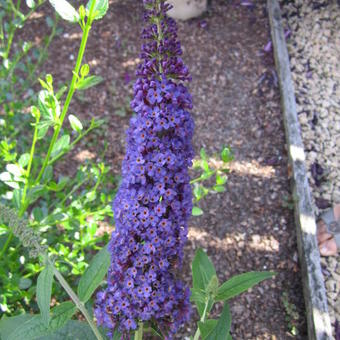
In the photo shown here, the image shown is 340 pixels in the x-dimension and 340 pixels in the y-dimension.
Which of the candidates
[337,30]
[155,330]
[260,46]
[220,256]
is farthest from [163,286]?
[337,30]

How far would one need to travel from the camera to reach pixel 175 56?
5.11 ft

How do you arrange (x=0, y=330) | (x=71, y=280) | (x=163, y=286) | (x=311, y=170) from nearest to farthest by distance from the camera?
(x=163, y=286)
(x=0, y=330)
(x=71, y=280)
(x=311, y=170)

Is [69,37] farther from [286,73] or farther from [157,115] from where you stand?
[157,115]

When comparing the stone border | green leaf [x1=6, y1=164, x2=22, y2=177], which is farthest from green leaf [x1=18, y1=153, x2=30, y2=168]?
the stone border

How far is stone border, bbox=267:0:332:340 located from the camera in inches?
105

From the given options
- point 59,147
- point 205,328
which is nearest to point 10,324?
point 59,147

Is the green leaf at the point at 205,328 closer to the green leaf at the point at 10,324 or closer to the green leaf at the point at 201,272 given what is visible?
the green leaf at the point at 201,272

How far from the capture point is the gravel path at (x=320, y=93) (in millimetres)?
3287

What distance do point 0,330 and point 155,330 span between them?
2.29 ft

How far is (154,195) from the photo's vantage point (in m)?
1.50

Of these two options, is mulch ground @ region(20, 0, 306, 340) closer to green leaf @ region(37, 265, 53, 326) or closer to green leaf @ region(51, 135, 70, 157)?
green leaf @ region(51, 135, 70, 157)

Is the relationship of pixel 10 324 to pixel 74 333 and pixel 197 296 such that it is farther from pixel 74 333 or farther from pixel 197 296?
pixel 197 296

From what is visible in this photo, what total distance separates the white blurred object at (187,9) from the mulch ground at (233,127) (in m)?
0.07

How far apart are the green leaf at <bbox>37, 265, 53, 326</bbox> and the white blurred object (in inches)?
132
